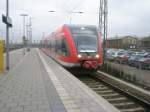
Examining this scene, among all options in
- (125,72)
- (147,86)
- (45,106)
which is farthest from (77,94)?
(125,72)

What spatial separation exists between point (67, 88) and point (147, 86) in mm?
6604

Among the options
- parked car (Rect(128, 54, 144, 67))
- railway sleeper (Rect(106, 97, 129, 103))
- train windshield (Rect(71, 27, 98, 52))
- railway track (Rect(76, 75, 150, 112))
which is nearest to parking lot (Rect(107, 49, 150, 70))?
parked car (Rect(128, 54, 144, 67))

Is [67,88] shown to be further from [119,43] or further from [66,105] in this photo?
[119,43]

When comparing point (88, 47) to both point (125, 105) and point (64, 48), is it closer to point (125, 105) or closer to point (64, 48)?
point (64, 48)

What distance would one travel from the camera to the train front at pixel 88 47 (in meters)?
18.2

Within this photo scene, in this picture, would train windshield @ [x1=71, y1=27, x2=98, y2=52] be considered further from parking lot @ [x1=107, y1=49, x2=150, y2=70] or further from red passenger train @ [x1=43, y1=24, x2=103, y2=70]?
parking lot @ [x1=107, y1=49, x2=150, y2=70]

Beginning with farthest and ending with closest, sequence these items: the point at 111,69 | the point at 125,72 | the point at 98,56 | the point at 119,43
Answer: the point at 119,43 < the point at 111,69 < the point at 125,72 < the point at 98,56

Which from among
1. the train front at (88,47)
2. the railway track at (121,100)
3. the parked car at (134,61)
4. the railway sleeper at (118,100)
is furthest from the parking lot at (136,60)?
the railway sleeper at (118,100)

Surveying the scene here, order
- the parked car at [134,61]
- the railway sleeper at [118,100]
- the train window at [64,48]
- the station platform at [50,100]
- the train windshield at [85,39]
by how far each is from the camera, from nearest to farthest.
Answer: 1. the station platform at [50,100]
2. the railway sleeper at [118,100]
3. the train windshield at [85,39]
4. the train window at [64,48]
5. the parked car at [134,61]

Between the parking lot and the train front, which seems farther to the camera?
the parking lot

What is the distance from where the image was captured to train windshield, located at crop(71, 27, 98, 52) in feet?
60.7

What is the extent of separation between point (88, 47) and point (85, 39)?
595 millimetres

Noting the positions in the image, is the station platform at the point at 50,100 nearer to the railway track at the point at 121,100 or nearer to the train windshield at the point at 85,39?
the railway track at the point at 121,100

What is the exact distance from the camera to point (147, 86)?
15820 mm
